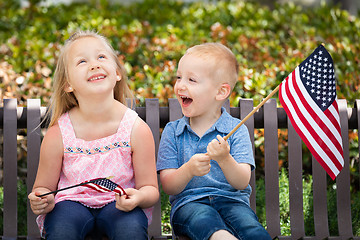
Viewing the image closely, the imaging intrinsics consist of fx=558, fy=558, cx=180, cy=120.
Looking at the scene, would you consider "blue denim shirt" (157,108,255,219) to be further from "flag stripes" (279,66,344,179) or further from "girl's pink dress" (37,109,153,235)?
"flag stripes" (279,66,344,179)

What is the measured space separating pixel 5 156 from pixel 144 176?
93 centimetres

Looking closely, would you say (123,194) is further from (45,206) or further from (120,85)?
(120,85)

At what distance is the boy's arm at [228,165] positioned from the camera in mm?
2705

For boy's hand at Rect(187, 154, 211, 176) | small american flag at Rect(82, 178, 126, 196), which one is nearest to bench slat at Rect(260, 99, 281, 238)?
boy's hand at Rect(187, 154, 211, 176)

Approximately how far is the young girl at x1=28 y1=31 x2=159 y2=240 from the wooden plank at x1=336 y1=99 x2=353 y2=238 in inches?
48.1

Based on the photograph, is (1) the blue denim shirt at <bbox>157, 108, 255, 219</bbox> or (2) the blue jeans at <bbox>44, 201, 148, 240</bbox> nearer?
(2) the blue jeans at <bbox>44, 201, 148, 240</bbox>

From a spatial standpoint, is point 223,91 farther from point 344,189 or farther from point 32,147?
point 32,147

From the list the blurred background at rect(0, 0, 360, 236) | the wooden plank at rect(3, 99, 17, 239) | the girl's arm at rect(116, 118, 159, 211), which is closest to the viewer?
the girl's arm at rect(116, 118, 159, 211)

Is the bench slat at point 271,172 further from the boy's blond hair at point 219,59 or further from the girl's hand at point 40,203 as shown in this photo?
the girl's hand at point 40,203

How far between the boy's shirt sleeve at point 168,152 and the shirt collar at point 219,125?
0.04 metres

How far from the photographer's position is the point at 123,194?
8.95ft

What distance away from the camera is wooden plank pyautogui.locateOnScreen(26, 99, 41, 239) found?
3287 millimetres

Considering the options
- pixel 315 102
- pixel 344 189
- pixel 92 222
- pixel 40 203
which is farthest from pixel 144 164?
pixel 344 189

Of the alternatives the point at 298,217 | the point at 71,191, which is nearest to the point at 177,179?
the point at 71,191
